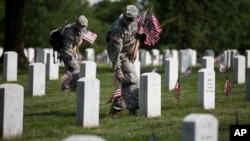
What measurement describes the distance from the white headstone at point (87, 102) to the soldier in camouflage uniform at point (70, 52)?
6.78 metres

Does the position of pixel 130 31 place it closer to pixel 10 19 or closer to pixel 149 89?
pixel 149 89

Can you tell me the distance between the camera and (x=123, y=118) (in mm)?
12242

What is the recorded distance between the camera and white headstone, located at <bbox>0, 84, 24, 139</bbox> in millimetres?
9984

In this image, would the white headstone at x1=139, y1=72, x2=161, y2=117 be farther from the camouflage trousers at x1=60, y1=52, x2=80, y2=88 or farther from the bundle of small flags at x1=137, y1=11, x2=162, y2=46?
the camouflage trousers at x1=60, y1=52, x2=80, y2=88

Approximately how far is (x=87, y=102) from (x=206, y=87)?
3.54m

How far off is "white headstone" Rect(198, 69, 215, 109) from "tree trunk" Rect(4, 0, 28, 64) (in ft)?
51.4

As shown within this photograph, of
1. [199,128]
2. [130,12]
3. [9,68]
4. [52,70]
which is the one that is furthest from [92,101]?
[52,70]

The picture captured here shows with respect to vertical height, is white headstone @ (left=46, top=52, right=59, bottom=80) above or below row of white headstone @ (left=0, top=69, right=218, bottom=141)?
above

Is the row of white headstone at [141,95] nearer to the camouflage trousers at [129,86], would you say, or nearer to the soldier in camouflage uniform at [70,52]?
the camouflage trousers at [129,86]

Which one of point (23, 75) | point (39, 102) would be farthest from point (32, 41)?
point (39, 102)

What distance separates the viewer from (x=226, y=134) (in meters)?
10.1

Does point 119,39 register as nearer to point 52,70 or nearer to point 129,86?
point 129,86

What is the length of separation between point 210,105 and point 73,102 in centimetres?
352

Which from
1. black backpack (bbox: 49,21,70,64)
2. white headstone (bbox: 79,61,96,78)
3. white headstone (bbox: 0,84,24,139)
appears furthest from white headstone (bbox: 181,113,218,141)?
black backpack (bbox: 49,21,70,64)
